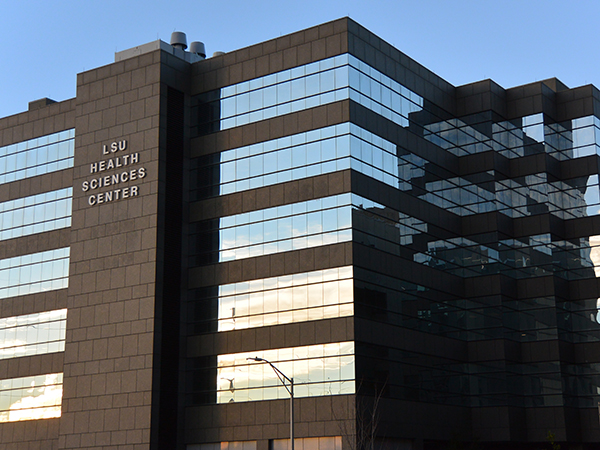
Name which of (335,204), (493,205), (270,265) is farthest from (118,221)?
(493,205)

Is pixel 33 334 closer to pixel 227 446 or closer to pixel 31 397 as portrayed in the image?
pixel 31 397

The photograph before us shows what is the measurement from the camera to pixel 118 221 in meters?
60.9

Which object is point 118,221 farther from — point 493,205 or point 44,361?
point 493,205

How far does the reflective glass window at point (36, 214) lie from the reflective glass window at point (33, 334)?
261 inches

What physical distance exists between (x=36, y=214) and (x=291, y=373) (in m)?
26.0

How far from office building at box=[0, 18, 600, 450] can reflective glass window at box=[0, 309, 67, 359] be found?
214 mm

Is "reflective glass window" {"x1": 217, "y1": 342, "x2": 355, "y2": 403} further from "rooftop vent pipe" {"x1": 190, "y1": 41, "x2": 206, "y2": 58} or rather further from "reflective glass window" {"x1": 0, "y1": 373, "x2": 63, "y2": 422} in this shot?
"rooftop vent pipe" {"x1": 190, "y1": 41, "x2": 206, "y2": 58}

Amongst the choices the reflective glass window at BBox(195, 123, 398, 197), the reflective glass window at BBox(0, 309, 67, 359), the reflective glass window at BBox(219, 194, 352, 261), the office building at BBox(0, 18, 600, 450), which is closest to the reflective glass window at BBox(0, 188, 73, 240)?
the office building at BBox(0, 18, 600, 450)

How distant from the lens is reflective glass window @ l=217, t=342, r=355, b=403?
5322 cm

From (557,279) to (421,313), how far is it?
461 inches

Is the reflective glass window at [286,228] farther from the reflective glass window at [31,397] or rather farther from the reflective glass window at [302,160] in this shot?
the reflective glass window at [31,397]

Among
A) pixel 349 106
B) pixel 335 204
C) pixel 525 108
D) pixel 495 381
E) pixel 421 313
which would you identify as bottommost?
pixel 495 381

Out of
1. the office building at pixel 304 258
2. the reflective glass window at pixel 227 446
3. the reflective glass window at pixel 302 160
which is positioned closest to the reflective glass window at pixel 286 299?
the office building at pixel 304 258

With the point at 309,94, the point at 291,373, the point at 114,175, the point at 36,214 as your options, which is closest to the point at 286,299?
the point at 291,373
